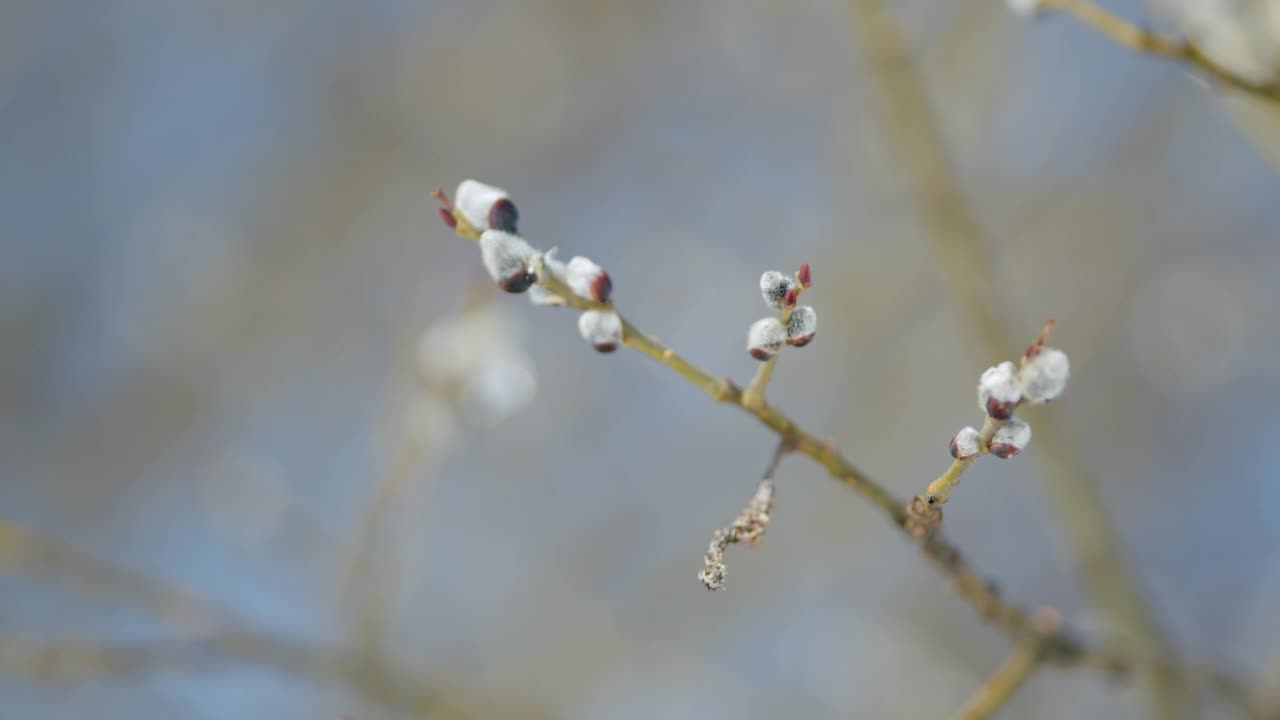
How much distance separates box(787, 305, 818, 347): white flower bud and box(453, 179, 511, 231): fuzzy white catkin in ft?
0.79

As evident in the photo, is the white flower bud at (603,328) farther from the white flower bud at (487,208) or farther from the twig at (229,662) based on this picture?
the twig at (229,662)

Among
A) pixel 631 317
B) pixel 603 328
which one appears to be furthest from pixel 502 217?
pixel 631 317

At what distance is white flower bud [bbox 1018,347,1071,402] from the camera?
67 centimetres

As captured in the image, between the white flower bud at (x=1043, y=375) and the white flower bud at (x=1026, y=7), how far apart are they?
0.55 metres

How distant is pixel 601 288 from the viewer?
0.76 metres

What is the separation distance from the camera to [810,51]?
4496 millimetres

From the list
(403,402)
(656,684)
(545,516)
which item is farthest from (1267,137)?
(545,516)

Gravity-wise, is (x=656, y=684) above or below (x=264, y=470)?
above

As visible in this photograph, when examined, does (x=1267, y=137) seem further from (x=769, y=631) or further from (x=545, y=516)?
(x=545, y=516)

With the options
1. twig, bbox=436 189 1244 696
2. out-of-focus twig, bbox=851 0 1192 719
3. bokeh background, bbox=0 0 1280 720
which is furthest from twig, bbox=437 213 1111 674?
bokeh background, bbox=0 0 1280 720

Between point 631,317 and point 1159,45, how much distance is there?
3.25 m

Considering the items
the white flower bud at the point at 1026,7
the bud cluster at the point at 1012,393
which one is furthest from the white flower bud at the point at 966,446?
the white flower bud at the point at 1026,7

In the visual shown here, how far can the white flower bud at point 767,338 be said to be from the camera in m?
0.74

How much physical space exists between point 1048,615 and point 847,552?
278 centimetres
